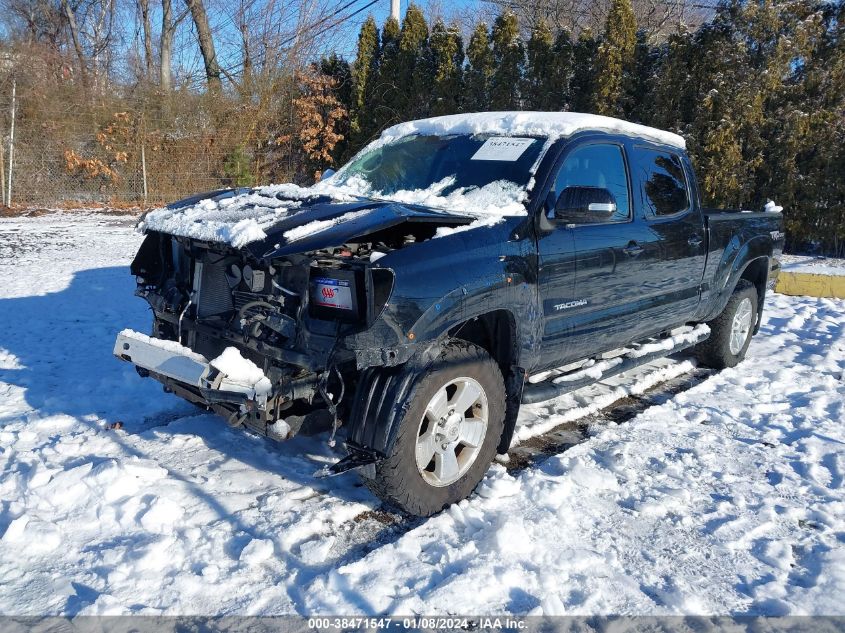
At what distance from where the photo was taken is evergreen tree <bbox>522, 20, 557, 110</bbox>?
1345 centimetres

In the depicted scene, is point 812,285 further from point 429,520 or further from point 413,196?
point 429,520

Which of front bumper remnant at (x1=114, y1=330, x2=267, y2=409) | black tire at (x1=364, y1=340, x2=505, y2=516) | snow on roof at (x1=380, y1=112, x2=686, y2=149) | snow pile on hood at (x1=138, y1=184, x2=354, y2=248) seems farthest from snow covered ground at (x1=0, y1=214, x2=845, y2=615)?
snow on roof at (x1=380, y1=112, x2=686, y2=149)

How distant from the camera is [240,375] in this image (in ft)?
9.99

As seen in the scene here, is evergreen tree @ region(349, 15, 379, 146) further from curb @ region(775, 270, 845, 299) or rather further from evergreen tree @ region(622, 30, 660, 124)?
curb @ region(775, 270, 845, 299)

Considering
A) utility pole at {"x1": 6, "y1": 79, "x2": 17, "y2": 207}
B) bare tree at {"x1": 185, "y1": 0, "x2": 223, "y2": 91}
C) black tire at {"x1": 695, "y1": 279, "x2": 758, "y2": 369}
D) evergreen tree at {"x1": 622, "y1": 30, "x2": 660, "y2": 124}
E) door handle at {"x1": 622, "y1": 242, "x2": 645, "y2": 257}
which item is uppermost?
bare tree at {"x1": 185, "y1": 0, "x2": 223, "y2": 91}

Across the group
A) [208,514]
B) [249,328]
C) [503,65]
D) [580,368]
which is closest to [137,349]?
[249,328]

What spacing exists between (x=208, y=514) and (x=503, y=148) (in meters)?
2.67

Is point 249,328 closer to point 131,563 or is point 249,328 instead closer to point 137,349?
point 137,349

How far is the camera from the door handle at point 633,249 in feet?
14.1

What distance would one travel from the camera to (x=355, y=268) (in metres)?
2.98

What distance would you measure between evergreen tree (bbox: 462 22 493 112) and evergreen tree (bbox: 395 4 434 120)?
1.15 m

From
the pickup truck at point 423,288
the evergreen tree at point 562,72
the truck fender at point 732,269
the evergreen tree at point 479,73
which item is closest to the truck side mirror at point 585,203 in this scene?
the pickup truck at point 423,288

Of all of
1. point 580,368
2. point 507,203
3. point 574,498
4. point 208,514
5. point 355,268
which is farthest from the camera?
point 580,368

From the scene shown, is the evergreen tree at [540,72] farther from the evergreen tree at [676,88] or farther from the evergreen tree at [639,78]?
the evergreen tree at [676,88]
